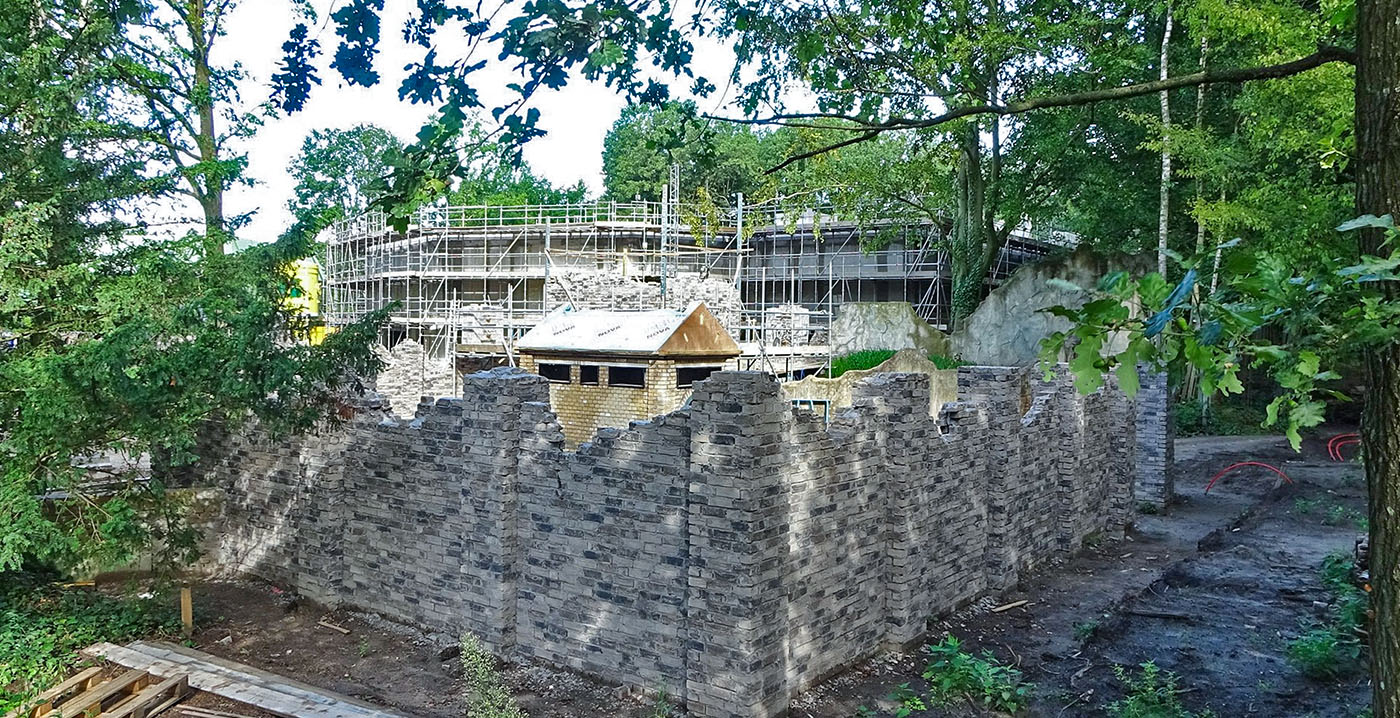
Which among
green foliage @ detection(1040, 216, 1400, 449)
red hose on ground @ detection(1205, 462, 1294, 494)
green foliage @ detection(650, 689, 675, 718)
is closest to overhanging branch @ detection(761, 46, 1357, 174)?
green foliage @ detection(1040, 216, 1400, 449)

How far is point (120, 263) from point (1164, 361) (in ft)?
30.7

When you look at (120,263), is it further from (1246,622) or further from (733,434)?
(1246,622)

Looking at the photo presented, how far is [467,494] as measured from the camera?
841cm

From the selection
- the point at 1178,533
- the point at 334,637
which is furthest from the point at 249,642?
the point at 1178,533

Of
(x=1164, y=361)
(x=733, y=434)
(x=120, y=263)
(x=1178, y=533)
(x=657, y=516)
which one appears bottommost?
(x=1178, y=533)

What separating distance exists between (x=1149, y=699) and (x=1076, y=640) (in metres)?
1.96

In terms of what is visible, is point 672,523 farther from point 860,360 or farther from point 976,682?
point 860,360

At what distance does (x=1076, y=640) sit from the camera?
8.82 metres

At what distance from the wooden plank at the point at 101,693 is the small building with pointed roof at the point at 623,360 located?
33.1ft

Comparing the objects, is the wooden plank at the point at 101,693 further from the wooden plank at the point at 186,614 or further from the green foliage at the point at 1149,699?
the green foliage at the point at 1149,699

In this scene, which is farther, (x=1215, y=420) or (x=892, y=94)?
(x=1215, y=420)

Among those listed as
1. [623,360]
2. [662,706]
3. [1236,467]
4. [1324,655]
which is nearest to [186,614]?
[662,706]

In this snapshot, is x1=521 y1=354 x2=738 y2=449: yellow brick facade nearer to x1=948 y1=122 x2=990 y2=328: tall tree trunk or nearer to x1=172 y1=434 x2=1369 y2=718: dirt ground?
x1=172 y1=434 x2=1369 y2=718: dirt ground

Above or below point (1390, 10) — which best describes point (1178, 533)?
below
